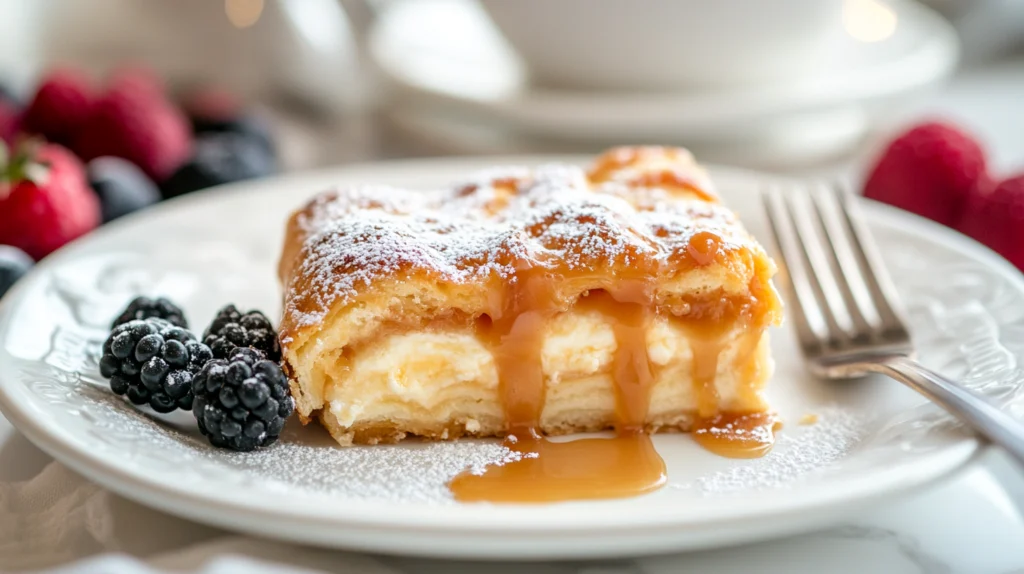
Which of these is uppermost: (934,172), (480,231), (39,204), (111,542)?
(934,172)

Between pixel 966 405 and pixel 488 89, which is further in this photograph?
pixel 488 89

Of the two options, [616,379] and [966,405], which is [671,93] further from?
[966,405]

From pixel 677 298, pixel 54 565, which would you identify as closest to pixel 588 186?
pixel 677 298

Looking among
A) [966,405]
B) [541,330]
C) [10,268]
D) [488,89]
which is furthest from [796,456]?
[488,89]

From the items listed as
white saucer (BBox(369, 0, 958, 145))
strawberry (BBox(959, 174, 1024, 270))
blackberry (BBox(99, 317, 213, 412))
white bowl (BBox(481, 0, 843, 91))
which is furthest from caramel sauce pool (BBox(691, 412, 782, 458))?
white bowl (BBox(481, 0, 843, 91))

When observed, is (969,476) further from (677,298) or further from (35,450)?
(35,450)

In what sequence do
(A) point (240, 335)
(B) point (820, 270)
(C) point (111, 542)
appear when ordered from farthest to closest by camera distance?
(B) point (820, 270) → (A) point (240, 335) → (C) point (111, 542)

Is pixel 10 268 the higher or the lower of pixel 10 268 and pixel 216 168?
the lower
